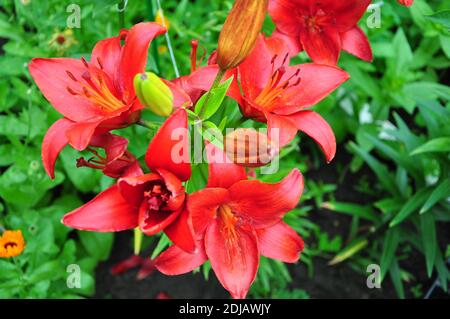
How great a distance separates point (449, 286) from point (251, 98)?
120 centimetres

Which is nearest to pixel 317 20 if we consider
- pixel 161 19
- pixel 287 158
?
pixel 161 19

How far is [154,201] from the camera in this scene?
2.89ft

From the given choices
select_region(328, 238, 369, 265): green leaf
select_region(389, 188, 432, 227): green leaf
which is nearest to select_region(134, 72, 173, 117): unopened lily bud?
select_region(389, 188, 432, 227): green leaf

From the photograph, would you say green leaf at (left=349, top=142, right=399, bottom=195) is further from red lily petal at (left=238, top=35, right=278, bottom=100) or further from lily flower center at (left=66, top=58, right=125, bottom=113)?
lily flower center at (left=66, top=58, right=125, bottom=113)

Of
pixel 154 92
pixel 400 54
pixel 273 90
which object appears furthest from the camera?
pixel 400 54

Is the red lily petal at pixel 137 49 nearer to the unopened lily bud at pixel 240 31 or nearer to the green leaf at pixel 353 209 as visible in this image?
the unopened lily bud at pixel 240 31

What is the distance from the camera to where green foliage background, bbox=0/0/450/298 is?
1.49 m

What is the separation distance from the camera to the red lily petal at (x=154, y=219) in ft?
2.81

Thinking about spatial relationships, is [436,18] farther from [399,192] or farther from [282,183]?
[399,192]

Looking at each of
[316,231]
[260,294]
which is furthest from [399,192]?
[260,294]

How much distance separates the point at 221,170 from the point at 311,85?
271 mm

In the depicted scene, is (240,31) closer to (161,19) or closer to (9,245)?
(161,19)

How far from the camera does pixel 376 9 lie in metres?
1.41

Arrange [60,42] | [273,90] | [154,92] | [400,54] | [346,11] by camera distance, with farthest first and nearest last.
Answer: [400,54] < [60,42] < [346,11] < [273,90] < [154,92]
